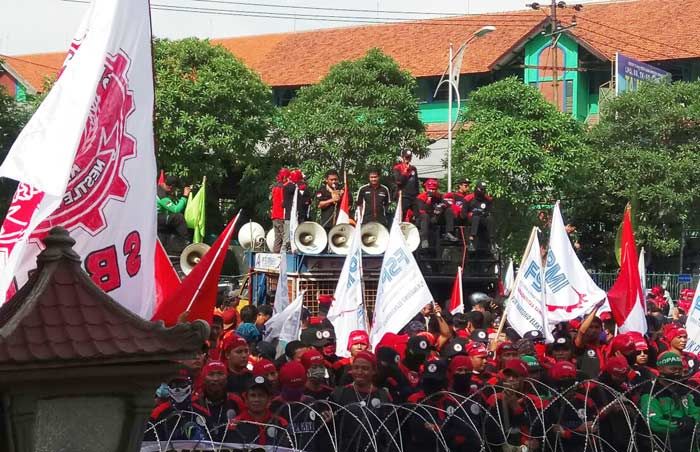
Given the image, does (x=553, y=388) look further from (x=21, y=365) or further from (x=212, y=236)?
(x=212, y=236)

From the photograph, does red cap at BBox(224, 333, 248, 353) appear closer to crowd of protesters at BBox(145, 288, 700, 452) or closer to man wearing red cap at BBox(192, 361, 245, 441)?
crowd of protesters at BBox(145, 288, 700, 452)

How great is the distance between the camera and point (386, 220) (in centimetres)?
1845

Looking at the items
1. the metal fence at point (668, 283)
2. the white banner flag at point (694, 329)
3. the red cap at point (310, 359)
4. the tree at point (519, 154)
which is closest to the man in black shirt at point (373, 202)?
the white banner flag at point (694, 329)

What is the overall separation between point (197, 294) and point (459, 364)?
319cm

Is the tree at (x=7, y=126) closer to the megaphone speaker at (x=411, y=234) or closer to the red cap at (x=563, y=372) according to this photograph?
the megaphone speaker at (x=411, y=234)

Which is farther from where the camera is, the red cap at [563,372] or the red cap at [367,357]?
the red cap at [563,372]

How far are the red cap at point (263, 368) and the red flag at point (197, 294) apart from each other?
160 centimetres

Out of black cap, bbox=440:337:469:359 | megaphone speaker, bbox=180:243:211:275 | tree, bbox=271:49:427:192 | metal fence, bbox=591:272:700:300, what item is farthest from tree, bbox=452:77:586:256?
black cap, bbox=440:337:469:359

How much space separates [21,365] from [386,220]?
14578mm

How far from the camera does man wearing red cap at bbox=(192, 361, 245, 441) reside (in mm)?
8148

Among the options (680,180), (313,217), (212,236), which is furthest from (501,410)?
(212,236)

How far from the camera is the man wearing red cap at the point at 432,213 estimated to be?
1834 centimetres

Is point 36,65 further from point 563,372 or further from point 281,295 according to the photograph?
point 563,372

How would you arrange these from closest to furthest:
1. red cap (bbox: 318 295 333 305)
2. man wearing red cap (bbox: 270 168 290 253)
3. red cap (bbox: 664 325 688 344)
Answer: red cap (bbox: 664 325 688 344) → red cap (bbox: 318 295 333 305) → man wearing red cap (bbox: 270 168 290 253)
